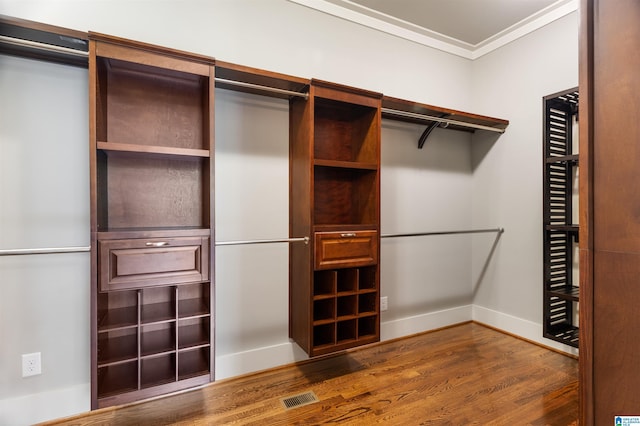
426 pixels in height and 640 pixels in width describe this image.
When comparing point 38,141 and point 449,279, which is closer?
point 38,141

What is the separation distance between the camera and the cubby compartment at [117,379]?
156cm

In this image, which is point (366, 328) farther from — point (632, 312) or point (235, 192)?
point (632, 312)

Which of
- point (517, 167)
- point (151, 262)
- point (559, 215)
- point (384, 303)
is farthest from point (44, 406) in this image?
point (517, 167)

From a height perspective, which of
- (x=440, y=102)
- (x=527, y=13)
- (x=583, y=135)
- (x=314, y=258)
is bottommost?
(x=314, y=258)

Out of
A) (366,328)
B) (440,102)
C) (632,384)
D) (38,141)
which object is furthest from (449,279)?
(38,141)

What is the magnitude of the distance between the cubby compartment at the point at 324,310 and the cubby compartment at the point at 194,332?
682 millimetres

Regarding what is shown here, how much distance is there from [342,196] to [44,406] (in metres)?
2.14

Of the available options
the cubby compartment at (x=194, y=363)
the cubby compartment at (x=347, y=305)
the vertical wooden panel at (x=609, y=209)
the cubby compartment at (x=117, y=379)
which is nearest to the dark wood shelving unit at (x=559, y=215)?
the cubby compartment at (x=347, y=305)

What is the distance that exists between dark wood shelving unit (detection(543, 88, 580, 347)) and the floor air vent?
1.85m

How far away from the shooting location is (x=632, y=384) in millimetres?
906

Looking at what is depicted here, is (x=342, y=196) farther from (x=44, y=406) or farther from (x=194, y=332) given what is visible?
(x=44, y=406)

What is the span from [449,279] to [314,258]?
1.78 meters

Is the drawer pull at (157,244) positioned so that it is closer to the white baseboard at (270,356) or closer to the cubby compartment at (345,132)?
the white baseboard at (270,356)

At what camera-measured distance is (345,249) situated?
2.06m
